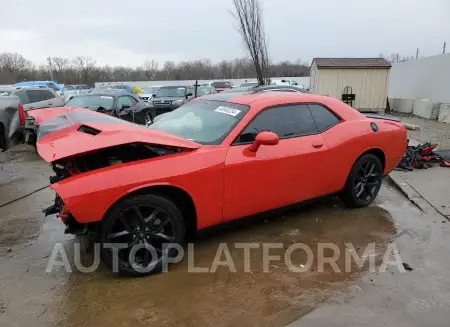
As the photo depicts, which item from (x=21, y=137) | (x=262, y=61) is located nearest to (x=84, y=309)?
(x=21, y=137)

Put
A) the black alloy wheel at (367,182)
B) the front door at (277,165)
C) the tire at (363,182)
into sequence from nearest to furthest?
1. the front door at (277,165)
2. the tire at (363,182)
3. the black alloy wheel at (367,182)

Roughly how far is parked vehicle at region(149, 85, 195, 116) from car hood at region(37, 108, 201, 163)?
12.3 m

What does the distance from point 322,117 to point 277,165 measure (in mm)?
1084

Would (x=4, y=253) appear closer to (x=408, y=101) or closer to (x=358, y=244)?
(x=358, y=244)

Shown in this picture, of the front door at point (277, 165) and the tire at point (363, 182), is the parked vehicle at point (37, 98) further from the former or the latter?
the tire at point (363, 182)

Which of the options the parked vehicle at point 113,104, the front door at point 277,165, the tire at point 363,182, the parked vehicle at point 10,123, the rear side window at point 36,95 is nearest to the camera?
the front door at point 277,165

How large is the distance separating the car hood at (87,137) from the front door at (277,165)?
49 cm

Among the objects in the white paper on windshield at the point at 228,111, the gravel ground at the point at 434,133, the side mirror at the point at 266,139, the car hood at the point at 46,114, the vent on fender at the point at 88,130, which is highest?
the white paper on windshield at the point at 228,111

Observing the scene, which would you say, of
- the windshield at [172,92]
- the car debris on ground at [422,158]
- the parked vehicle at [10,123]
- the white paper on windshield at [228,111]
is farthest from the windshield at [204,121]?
the windshield at [172,92]

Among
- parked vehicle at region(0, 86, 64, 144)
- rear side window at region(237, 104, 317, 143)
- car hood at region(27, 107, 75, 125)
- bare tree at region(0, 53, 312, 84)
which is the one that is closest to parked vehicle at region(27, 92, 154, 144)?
parked vehicle at region(0, 86, 64, 144)

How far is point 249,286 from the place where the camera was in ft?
10.6

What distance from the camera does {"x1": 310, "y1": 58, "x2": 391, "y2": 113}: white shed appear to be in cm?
1709

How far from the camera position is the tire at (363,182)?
4.82 m

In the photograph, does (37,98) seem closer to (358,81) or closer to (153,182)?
(153,182)
